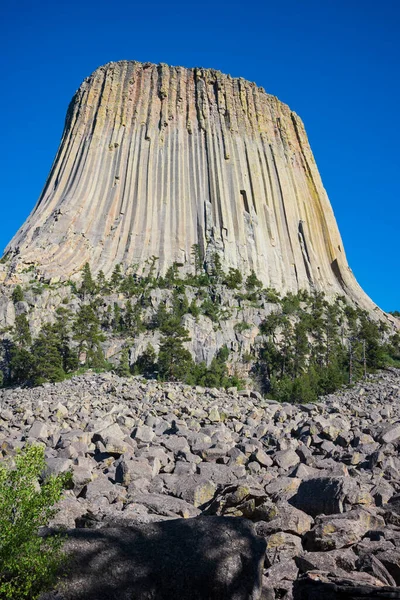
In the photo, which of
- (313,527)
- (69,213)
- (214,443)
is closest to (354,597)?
(313,527)

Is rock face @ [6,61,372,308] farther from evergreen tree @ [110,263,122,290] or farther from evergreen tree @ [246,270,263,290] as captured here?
evergreen tree @ [246,270,263,290]

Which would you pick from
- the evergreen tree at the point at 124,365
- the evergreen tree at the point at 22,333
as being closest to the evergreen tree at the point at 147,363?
the evergreen tree at the point at 124,365

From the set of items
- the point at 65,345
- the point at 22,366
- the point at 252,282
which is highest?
the point at 252,282

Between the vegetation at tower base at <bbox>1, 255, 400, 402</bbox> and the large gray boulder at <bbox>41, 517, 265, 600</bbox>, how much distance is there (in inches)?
947

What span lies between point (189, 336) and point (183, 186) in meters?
23.9

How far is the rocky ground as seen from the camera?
5543mm

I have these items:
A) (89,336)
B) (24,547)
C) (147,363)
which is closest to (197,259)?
(89,336)

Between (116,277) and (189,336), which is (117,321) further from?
(116,277)

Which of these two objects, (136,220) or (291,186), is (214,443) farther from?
(291,186)

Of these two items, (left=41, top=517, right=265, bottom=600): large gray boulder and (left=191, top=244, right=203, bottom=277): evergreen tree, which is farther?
(left=191, top=244, right=203, bottom=277): evergreen tree

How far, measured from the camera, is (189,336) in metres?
39.1

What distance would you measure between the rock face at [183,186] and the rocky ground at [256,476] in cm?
3558

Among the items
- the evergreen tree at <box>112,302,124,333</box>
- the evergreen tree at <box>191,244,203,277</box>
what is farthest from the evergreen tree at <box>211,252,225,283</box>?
the evergreen tree at <box>112,302,124,333</box>

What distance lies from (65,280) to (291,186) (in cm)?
3181
